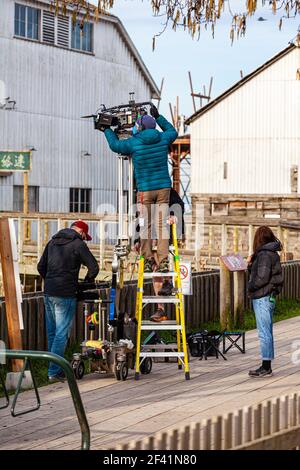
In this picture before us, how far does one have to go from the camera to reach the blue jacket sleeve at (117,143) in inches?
508

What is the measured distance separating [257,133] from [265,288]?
32.1 meters

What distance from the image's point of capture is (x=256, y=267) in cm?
1240

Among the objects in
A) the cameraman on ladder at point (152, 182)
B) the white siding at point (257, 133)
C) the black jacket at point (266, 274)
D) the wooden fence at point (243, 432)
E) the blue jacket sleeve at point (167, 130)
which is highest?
the white siding at point (257, 133)

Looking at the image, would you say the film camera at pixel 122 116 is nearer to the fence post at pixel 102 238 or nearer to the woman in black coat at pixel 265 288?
the woman in black coat at pixel 265 288

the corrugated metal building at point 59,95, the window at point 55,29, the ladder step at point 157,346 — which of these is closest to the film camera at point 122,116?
the ladder step at point 157,346

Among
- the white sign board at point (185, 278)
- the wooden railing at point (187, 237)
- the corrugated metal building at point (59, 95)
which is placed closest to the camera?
the white sign board at point (185, 278)

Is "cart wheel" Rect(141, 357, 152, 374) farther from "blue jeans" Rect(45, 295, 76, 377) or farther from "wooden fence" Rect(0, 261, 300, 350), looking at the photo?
"wooden fence" Rect(0, 261, 300, 350)

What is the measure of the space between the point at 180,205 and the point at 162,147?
2.49 ft

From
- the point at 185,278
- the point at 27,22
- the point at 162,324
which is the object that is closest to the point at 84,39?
the point at 27,22

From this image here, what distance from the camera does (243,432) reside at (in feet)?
19.0

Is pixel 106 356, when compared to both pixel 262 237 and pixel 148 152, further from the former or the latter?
pixel 148 152

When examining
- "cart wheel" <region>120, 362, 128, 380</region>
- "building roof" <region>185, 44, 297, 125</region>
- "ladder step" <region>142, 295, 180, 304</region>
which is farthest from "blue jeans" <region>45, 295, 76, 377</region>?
"building roof" <region>185, 44, 297, 125</region>

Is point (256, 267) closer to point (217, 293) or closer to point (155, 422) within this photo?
point (155, 422)

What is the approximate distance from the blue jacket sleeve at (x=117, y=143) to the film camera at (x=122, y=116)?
0.35ft
